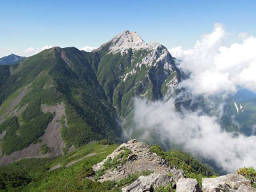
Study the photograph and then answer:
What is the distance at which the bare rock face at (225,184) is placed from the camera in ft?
183

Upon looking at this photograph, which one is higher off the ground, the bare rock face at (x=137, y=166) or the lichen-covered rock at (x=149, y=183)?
the lichen-covered rock at (x=149, y=183)

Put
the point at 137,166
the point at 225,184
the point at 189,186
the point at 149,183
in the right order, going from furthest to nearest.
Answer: the point at 137,166, the point at 149,183, the point at 225,184, the point at 189,186

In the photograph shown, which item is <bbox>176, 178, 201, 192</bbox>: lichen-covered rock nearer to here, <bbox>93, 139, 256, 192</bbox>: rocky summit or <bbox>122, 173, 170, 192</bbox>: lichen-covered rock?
<bbox>93, 139, 256, 192</bbox>: rocky summit

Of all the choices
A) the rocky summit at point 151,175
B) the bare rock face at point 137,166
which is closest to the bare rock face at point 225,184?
the rocky summit at point 151,175

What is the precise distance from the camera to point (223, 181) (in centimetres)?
6003

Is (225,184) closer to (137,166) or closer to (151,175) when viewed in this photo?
(151,175)

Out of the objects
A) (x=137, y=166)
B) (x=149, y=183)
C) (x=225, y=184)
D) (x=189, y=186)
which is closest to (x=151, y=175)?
(x=149, y=183)

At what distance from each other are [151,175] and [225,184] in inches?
900

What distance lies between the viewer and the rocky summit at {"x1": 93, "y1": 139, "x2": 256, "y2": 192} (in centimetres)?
5644

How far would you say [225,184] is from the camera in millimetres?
58094

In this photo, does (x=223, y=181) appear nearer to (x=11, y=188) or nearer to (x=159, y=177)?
(x=159, y=177)

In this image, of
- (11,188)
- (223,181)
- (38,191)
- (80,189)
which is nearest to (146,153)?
(80,189)

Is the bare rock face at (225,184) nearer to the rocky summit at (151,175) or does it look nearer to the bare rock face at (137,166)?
the rocky summit at (151,175)

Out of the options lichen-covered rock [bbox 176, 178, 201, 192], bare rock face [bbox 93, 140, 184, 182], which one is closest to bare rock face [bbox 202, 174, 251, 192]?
lichen-covered rock [bbox 176, 178, 201, 192]
